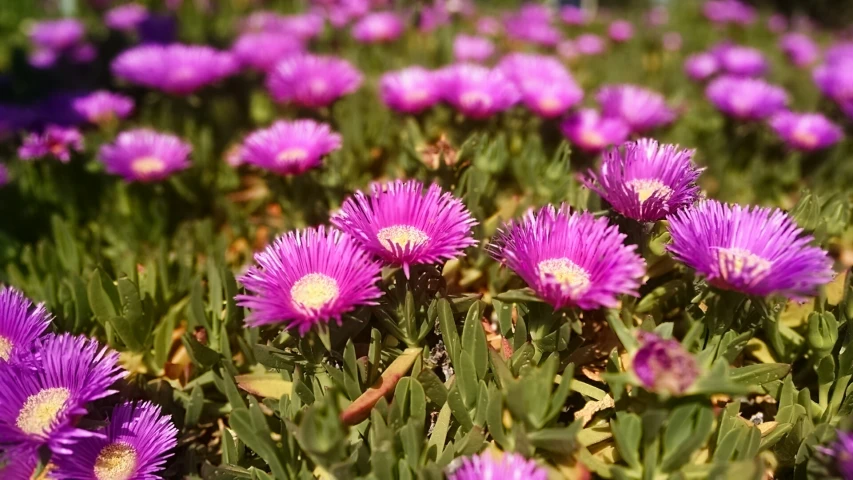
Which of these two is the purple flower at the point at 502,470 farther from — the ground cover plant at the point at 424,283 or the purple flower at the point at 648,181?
the purple flower at the point at 648,181

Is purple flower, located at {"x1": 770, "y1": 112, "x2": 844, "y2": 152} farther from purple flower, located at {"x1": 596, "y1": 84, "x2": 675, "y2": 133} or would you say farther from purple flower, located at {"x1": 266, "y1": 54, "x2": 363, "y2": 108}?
purple flower, located at {"x1": 266, "y1": 54, "x2": 363, "y2": 108}

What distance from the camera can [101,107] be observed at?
213 cm

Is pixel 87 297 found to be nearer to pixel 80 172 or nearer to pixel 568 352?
pixel 80 172

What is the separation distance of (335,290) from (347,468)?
27cm

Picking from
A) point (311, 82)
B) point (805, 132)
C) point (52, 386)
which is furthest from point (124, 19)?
point (805, 132)

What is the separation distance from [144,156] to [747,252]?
157cm

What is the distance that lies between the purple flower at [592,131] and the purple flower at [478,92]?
7.6 inches

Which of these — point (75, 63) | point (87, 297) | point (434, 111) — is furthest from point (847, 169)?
point (75, 63)

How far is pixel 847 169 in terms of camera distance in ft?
6.66

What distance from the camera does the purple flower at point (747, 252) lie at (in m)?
0.89

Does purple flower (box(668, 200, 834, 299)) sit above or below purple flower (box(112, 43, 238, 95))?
below

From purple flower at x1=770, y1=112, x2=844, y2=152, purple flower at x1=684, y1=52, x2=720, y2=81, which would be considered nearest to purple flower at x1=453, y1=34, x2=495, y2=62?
purple flower at x1=684, y1=52, x2=720, y2=81

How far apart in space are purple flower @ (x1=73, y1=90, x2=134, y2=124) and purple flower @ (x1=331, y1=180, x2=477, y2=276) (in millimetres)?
1436

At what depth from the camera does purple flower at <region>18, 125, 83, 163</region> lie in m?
1.73
